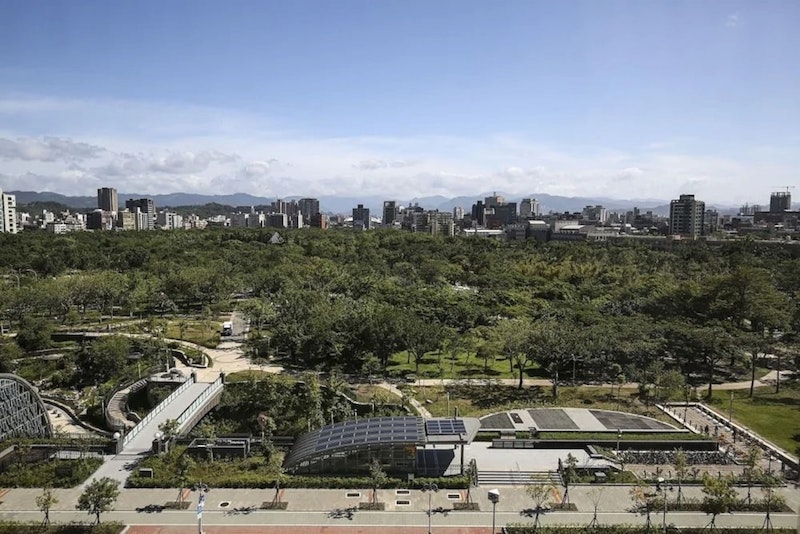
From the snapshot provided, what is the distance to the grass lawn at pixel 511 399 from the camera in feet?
110

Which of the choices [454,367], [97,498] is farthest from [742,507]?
[97,498]

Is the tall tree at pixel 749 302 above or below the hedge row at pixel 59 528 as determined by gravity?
above

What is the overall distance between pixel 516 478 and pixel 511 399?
977 cm

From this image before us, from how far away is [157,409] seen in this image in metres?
31.6

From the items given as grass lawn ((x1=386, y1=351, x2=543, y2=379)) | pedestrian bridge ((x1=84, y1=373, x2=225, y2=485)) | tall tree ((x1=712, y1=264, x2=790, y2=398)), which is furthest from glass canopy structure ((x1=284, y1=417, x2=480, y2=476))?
tall tree ((x1=712, y1=264, x2=790, y2=398))

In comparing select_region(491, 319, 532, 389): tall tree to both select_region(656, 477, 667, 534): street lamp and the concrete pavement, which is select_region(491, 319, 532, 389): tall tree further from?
the concrete pavement

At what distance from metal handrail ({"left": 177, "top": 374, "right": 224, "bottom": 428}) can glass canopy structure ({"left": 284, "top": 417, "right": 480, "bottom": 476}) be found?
6876mm

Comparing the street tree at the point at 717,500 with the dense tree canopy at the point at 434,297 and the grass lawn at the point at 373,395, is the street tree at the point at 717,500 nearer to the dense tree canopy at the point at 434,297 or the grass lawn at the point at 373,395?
the dense tree canopy at the point at 434,297

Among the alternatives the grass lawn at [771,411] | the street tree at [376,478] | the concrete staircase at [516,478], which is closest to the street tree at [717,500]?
the concrete staircase at [516,478]

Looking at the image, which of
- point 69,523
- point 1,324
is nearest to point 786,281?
point 69,523

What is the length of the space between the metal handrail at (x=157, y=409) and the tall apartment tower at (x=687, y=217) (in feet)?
460

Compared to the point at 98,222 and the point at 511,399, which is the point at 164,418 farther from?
the point at 98,222

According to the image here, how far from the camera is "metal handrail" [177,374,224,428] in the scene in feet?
99.9

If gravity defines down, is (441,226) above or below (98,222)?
above
